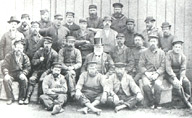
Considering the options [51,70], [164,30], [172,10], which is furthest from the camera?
[172,10]

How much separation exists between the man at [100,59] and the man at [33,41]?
1.09 meters

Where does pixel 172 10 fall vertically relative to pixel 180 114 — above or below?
above

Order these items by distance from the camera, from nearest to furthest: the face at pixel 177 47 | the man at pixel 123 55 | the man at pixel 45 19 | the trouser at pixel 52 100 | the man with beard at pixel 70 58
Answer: the trouser at pixel 52 100, the face at pixel 177 47, the man with beard at pixel 70 58, the man at pixel 123 55, the man at pixel 45 19

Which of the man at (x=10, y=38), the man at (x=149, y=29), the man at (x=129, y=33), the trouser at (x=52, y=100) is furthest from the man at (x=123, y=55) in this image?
the man at (x=10, y=38)

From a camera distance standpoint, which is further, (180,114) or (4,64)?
(4,64)

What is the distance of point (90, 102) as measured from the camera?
6324mm

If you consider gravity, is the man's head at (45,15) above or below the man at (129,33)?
above

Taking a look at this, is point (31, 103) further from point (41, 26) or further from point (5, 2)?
point (5, 2)

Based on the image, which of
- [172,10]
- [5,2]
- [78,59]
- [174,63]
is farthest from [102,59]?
[5,2]

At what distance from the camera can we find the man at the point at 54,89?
20.1 ft

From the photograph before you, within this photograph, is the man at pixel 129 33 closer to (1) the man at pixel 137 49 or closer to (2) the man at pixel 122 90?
(1) the man at pixel 137 49

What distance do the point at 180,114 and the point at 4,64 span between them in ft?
11.4

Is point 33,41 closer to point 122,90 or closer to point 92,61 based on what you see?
point 92,61

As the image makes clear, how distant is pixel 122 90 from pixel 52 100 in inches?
51.8
